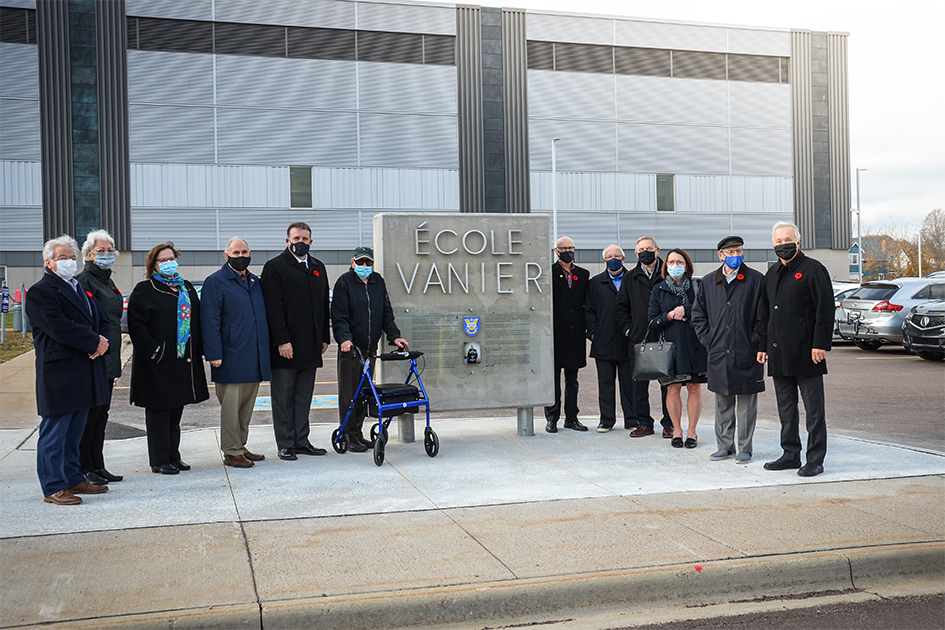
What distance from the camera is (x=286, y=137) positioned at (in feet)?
118

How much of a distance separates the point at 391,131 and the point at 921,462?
31.1 meters

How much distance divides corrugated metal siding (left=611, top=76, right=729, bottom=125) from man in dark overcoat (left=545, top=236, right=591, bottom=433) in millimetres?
30405

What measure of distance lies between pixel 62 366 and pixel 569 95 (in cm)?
3441

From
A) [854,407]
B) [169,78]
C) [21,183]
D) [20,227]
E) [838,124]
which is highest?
[169,78]

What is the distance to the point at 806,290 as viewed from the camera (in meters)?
7.62

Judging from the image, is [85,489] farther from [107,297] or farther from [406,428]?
[406,428]

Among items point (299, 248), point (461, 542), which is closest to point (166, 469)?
point (299, 248)

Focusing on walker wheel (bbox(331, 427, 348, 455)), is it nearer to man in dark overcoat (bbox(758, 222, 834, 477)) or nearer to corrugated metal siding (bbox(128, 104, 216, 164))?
man in dark overcoat (bbox(758, 222, 834, 477))

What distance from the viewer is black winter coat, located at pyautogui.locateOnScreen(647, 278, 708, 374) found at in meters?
8.95

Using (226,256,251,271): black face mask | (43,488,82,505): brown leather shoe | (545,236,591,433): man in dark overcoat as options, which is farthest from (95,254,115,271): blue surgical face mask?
(545,236,591,433): man in dark overcoat

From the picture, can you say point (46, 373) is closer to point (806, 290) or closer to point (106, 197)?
point (806, 290)

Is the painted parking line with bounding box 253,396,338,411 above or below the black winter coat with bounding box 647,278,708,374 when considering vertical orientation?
below

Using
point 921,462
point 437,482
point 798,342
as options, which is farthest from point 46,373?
point 921,462

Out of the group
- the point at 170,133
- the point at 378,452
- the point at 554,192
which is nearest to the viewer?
the point at 378,452
